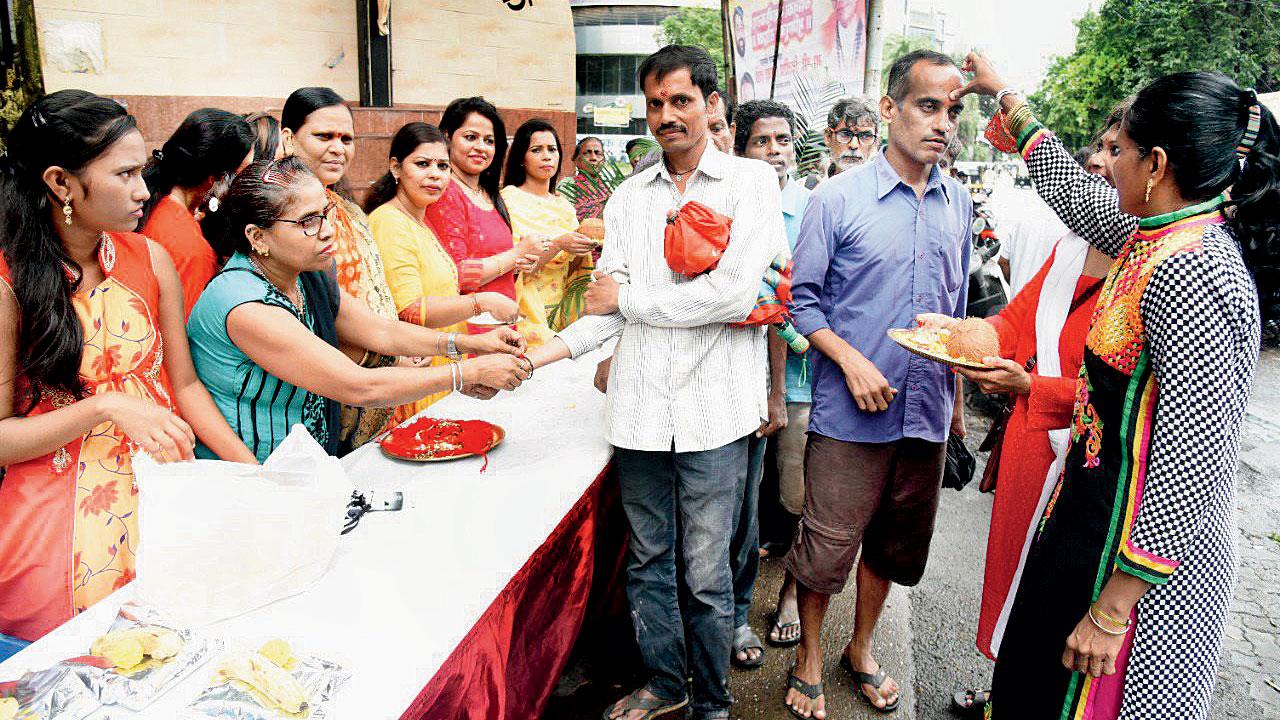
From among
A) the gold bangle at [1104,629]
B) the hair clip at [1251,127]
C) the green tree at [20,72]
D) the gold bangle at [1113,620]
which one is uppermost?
the green tree at [20,72]

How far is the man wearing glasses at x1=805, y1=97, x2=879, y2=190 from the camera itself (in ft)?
15.6

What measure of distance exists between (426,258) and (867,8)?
3.72 meters

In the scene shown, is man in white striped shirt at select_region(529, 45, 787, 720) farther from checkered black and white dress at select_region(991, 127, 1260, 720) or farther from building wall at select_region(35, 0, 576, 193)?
building wall at select_region(35, 0, 576, 193)

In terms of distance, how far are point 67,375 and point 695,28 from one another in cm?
3326

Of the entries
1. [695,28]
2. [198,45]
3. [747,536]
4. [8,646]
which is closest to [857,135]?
[747,536]

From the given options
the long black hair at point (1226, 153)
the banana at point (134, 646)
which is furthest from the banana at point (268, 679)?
the long black hair at point (1226, 153)

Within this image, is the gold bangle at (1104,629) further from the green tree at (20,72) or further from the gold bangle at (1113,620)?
the green tree at (20,72)

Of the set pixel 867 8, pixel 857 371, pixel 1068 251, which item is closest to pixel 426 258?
pixel 857 371

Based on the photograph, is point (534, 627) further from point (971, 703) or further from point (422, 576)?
point (971, 703)

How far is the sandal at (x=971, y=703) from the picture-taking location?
261 cm

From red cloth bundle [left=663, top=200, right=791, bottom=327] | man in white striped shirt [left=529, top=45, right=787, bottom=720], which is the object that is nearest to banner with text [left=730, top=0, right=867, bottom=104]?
man in white striped shirt [left=529, top=45, right=787, bottom=720]

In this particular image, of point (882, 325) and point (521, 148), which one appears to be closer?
point (882, 325)

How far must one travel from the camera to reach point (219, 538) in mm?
1447

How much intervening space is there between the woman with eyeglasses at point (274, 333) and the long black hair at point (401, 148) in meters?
1.15
